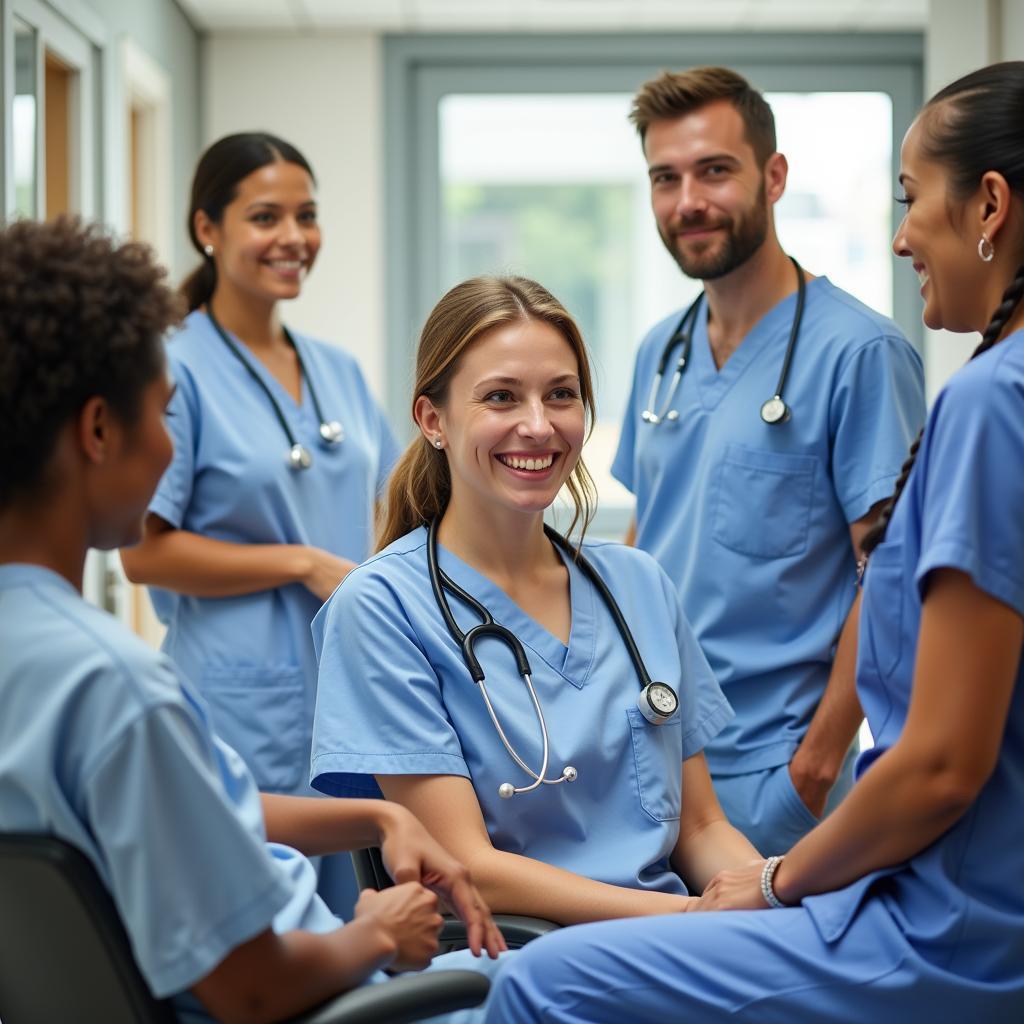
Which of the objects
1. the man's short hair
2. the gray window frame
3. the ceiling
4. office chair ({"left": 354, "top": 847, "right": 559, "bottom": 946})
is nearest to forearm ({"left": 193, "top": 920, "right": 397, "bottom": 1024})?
office chair ({"left": 354, "top": 847, "right": 559, "bottom": 946})

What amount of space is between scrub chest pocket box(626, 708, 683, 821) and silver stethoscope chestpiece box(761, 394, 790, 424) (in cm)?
58

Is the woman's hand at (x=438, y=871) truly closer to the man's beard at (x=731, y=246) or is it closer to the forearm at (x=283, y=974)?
the forearm at (x=283, y=974)

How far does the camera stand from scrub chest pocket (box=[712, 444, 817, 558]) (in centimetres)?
196

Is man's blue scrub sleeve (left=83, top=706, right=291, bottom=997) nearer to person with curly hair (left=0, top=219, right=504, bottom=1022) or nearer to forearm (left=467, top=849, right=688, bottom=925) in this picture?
person with curly hair (left=0, top=219, right=504, bottom=1022)

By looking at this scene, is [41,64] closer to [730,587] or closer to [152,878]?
[730,587]

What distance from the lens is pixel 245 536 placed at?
2215 mm

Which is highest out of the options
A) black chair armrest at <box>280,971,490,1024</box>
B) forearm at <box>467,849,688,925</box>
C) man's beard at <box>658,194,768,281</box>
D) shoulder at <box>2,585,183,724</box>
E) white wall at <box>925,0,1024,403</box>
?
white wall at <box>925,0,1024,403</box>

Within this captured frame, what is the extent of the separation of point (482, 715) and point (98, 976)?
2.13 ft

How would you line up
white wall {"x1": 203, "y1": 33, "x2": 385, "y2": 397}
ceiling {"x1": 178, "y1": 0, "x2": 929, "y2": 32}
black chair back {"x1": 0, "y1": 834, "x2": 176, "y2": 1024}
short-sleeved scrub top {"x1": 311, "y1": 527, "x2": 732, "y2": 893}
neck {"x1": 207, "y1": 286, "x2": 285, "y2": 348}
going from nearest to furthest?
1. black chair back {"x1": 0, "y1": 834, "x2": 176, "y2": 1024}
2. short-sleeved scrub top {"x1": 311, "y1": 527, "x2": 732, "y2": 893}
3. neck {"x1": 207, "y1": 286, "x2": 285, "y2": 348}
4. ceiling {"x1": 178, "y1": 0, "x2": 929, "y2": 32}
5. white wall {"x1": 203, "y1": 33, "x2": 385, "y2": 397}

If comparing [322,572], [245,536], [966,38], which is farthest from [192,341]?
[966,38]

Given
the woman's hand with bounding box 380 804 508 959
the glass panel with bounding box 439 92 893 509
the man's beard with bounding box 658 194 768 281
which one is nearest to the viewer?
the woman's hand with bounding box 380 804 508 959

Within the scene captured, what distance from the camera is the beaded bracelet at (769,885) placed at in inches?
49.2

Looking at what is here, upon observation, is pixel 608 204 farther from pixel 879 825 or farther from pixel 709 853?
pixel 879 825

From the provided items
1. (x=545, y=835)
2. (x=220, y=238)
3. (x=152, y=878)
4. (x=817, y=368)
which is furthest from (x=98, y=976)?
(x=220, y=238)
